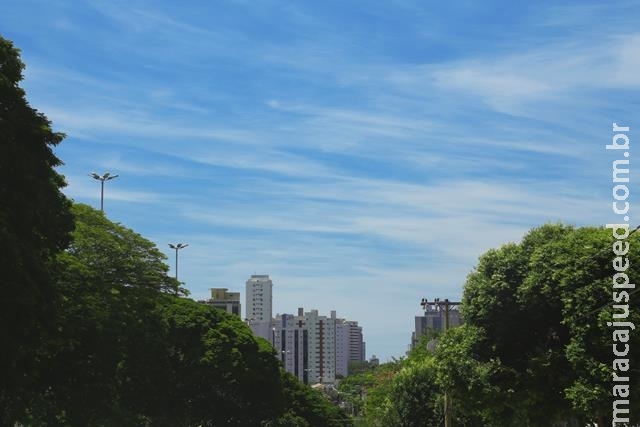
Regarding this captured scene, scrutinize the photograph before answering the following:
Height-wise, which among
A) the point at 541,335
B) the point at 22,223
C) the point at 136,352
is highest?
the point at 22,223

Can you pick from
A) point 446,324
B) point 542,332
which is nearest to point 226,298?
point 446,324

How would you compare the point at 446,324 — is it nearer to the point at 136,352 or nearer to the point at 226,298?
the point at 136,352

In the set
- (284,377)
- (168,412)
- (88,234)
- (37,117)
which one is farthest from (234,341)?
(37,117)

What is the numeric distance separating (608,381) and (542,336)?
141 inches

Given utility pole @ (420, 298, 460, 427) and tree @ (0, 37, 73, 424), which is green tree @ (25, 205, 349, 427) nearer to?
tree @ (0, 37, 73, 424)

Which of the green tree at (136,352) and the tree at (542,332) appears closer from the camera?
the tree at (542,332)

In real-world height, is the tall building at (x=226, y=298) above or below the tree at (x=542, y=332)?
above

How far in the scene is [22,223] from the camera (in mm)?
25703

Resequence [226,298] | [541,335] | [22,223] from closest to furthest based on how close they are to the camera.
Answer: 1. [22,223]
2. [541,335]
3. [226,298]

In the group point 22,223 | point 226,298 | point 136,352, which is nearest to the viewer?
point 22,223

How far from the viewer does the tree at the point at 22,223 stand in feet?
78.7

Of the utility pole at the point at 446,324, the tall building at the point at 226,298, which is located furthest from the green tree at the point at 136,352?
the tall building at the point at 226,298

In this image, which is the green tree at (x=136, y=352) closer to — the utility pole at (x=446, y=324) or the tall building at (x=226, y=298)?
the utility pole at (x=446, y=324)

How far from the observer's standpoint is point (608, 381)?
2633 centimetres
